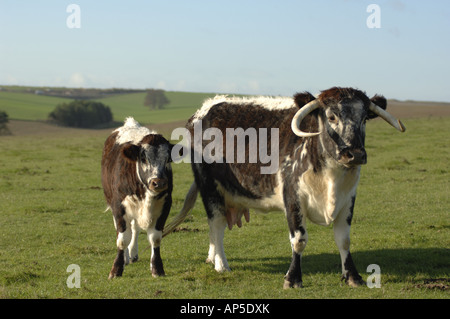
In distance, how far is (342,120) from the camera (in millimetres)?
7320

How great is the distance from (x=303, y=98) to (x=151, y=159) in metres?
2.33

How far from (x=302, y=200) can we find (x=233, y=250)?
130 inches

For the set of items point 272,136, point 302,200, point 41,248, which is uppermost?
point 272,136

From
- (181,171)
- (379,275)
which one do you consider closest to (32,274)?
(379,275)

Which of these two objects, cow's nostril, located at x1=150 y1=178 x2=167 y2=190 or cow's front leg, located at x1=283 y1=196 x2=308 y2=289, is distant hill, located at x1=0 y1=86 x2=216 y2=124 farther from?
cow's front leg, located at x1=283 y1=196 x2=308 y2=289

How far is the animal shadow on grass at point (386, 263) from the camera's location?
8609 millimetres

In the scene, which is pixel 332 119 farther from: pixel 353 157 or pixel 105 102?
pixel 105 102

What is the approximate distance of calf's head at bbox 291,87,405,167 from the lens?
7.17 m

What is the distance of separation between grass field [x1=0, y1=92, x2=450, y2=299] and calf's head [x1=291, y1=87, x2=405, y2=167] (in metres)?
1.72

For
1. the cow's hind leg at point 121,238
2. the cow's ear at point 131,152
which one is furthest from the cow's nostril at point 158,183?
the cow's hind leg at point 121,238

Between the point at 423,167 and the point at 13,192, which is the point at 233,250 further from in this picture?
the point at 423,167

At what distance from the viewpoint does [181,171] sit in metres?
22.2

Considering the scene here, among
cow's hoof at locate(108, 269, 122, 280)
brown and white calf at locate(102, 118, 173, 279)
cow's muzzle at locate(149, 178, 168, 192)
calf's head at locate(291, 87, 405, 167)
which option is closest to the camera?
calf's head at locate(291, 87, 405, 167)

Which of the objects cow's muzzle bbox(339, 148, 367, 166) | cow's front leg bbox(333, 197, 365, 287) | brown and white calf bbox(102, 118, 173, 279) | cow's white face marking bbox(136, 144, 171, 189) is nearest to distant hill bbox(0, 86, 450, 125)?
brown and white calf bbox(102, 118, 173, 279)
